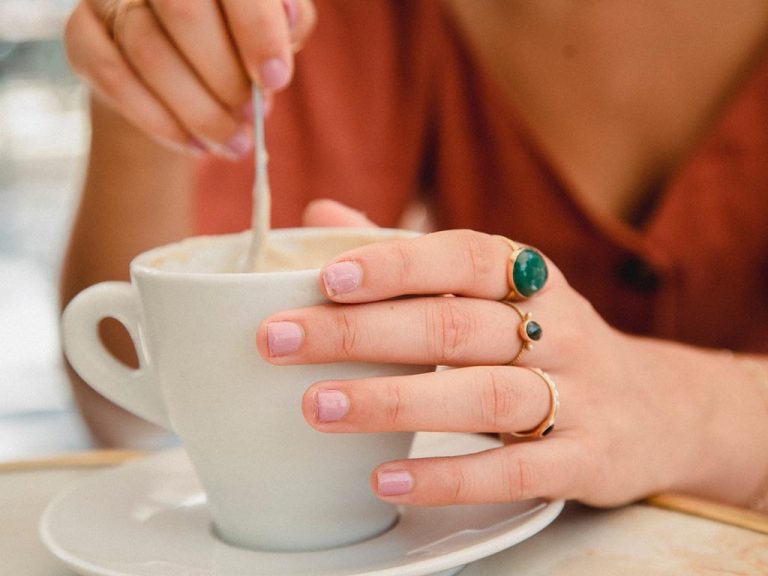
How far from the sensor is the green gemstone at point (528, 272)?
40cm

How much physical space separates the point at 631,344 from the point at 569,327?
0.27ft

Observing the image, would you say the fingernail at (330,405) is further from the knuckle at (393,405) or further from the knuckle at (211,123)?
the knuckle at (211,123)

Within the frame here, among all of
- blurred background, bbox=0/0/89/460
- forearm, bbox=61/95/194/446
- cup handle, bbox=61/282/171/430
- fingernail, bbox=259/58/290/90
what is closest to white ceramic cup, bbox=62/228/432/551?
cup handle, bbox=61/282/171/430

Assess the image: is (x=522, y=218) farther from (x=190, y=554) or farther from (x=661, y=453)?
(x=190, y=554)

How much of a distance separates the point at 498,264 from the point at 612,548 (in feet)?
0.48

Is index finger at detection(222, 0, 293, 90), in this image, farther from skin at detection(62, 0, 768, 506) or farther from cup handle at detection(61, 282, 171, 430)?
cup handle at detection(61, 282, 171, 430)

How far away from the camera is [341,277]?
0.36 metres

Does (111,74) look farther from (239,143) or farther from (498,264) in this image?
(498,264)

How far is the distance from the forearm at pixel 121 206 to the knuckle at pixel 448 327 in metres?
0.54

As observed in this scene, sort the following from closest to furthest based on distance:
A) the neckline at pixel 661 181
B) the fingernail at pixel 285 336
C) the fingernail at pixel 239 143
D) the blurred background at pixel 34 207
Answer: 1. the fingernail at pixel 285 336
2. the fingernail at pixel 239 143
3. the neckline at pixel 661 181
4. the blurred background at pixel 34 207

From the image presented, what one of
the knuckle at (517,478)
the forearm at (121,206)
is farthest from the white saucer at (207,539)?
the forearm at (121,206)

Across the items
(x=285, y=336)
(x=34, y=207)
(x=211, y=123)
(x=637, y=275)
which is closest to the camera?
(x=285, y=336)

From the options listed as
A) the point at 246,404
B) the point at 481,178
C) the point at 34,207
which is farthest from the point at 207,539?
the point at 34,207

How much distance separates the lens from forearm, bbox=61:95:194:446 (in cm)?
85
